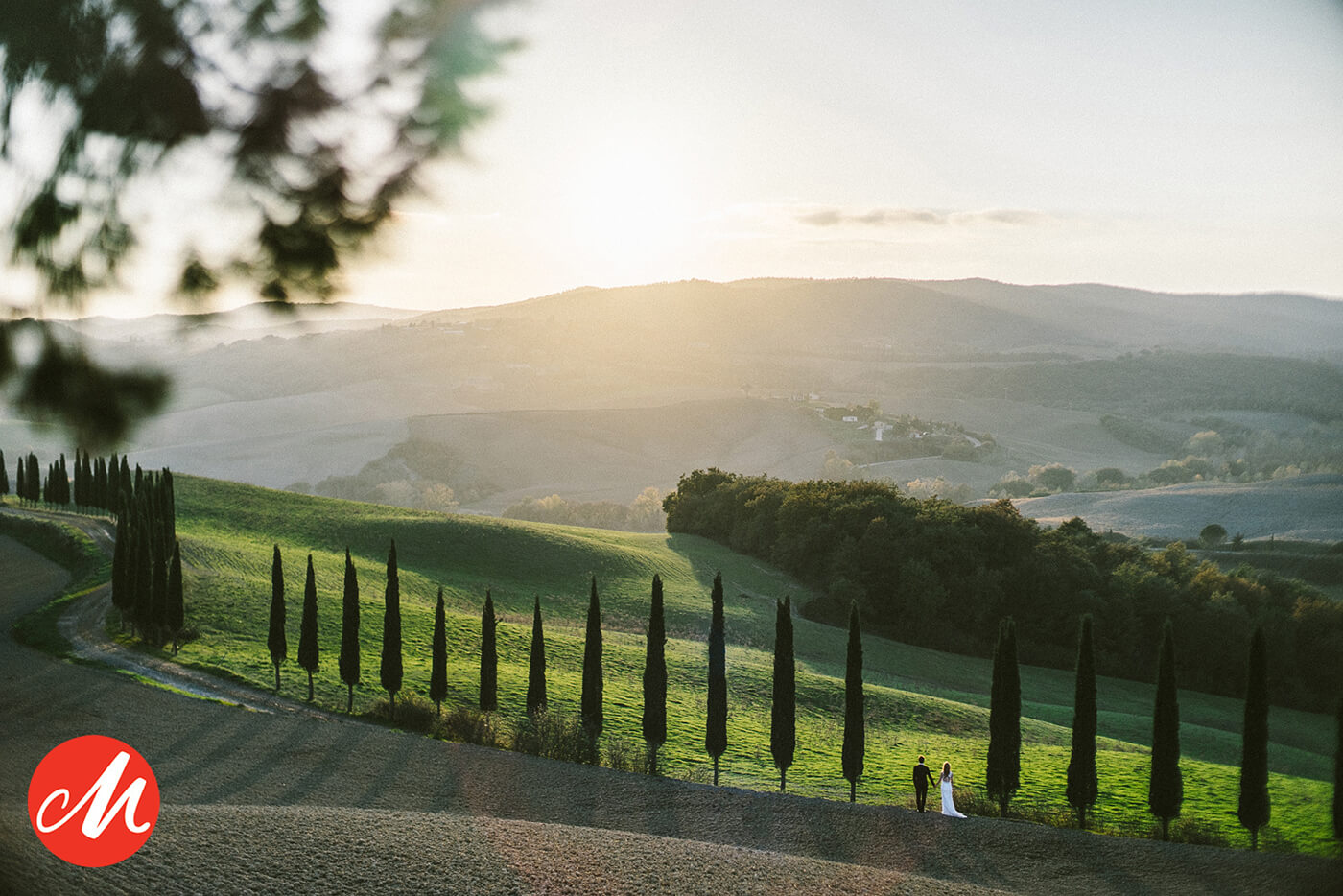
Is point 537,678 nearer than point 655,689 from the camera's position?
No

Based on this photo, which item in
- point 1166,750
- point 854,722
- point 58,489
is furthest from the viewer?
point 58,489

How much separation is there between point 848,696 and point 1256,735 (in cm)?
925

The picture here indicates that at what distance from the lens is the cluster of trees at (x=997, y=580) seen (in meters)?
44.0

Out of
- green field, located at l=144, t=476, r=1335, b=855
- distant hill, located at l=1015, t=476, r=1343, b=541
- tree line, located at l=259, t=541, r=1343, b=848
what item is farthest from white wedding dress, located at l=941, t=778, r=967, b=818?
distant hill, located at l=1015, t=476, r=1343, b=541

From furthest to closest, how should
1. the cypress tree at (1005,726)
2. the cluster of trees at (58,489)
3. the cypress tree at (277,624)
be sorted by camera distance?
the cluster of trees at (58,489), the cypress tree at (277,624), the cypress tree at (1005,726)

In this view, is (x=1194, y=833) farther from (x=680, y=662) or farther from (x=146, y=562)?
(x=146, y=562)

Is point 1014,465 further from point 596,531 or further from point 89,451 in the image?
point 89,451

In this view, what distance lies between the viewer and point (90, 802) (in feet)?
14.9

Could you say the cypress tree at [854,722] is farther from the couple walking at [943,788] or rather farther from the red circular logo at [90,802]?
the red circular logo at [90,802]

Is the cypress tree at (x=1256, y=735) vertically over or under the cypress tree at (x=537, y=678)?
over

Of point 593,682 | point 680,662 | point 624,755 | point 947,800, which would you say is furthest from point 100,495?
point 947,800

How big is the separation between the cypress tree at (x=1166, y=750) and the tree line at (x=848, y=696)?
0.02 meters

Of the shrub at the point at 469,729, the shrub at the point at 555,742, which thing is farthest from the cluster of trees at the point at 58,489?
the shrub at the point at 555,742

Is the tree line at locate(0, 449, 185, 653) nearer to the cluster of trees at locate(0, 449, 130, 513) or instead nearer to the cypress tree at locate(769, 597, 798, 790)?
the cypress tree at locate(769, 597, 798, 790)
